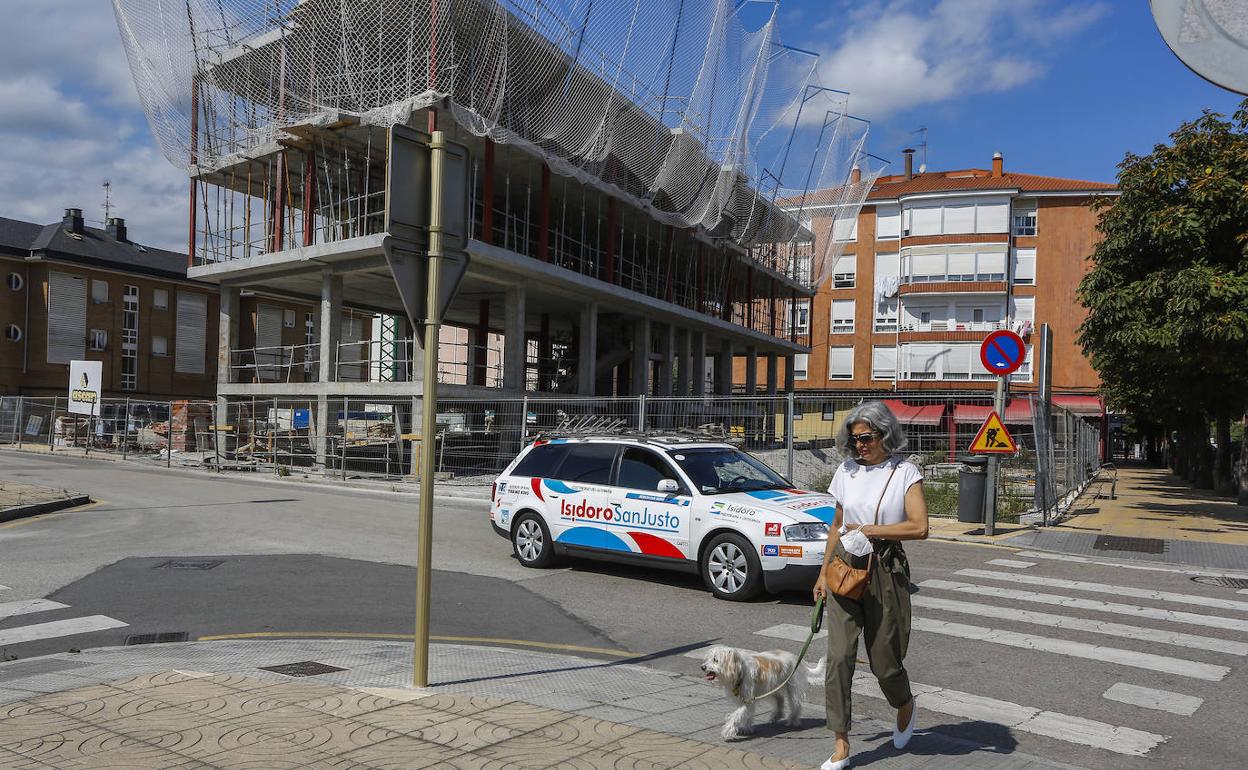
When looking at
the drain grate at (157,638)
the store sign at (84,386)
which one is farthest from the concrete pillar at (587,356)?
the drain grate at (157,638)

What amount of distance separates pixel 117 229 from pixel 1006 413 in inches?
2356

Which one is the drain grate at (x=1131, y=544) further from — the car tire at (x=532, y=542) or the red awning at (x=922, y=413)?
the car tire at (x=532, y=542)

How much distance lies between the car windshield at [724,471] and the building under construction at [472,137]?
1272cm

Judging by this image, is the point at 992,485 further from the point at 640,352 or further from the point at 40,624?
the point at 640,352

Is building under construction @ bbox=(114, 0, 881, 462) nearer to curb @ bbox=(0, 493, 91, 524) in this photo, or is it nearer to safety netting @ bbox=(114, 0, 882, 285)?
safety netting @ bbox=(114, 0, 882, 285)

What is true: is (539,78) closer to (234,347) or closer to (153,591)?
(234,347)

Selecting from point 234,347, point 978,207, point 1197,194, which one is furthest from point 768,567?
point 978,207

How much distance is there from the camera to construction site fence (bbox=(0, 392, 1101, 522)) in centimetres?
1596

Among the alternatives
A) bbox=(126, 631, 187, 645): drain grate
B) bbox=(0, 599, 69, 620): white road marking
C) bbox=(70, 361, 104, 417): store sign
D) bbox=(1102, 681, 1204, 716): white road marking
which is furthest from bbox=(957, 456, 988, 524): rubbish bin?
bbox=(70, 361, 104, 417): store sign

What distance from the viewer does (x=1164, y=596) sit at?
30.6 feet

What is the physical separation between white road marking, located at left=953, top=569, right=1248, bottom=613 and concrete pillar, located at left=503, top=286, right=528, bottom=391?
63.4 ft

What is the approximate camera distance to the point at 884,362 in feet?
193

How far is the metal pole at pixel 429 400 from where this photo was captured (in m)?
5.23

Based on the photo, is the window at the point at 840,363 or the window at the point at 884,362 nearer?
the window at the point at 884,362
